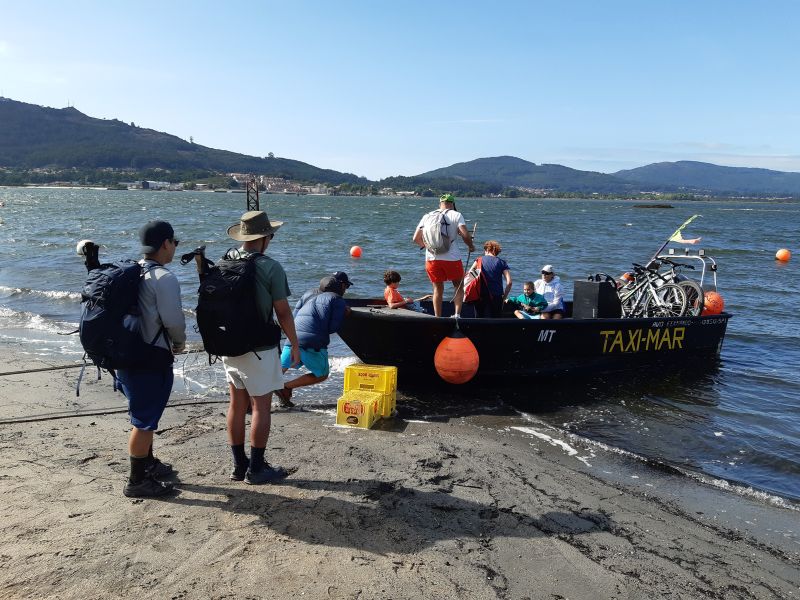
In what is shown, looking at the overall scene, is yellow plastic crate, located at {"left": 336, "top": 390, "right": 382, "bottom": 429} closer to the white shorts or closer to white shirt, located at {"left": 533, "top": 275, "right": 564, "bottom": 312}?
the white shorts

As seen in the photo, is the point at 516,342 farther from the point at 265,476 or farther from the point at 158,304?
the point at 158,304

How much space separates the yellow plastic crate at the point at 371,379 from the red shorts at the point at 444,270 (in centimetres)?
149

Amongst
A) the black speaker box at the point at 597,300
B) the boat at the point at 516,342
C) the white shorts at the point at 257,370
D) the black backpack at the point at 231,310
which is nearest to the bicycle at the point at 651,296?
the black speaker box at the point at 597,300

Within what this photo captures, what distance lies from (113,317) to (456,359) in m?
4.31

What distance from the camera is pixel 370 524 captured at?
13.4 feet

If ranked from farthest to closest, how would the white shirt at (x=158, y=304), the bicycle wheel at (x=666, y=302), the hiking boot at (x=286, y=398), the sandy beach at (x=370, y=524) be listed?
the bicycle wheel at (x=666, y=302) → the hiking boot at (x=286, y=398) → the white shirt at (x=158, y=304) → the sandy beach at (x=370, y=524)

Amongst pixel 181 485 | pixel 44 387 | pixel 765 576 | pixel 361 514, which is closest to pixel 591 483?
pixel 765 576

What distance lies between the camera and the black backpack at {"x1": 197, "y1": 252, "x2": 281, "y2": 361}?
4254 millimetres

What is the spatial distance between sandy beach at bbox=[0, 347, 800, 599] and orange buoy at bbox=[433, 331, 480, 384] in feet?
4.69

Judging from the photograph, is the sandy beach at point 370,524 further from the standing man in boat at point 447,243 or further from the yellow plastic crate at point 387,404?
the standing man in boat at point 447,243

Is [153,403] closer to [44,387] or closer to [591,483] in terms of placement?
[591,483]

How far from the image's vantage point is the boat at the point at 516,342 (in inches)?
311

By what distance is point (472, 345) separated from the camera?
774cm

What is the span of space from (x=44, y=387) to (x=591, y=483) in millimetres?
5923
